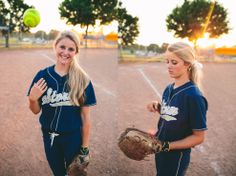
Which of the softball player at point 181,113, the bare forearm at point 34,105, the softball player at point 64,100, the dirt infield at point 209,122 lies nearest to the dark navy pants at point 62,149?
the softball player at point 64,100

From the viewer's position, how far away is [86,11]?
247 inches

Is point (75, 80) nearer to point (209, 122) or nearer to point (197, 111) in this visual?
point (197, 111)

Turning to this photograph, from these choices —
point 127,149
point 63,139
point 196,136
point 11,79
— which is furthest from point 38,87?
point 11,79

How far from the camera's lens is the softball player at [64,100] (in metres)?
2.37

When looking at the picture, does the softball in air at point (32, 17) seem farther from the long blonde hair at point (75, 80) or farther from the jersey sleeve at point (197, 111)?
the jersey sleeve at point (197, 111)

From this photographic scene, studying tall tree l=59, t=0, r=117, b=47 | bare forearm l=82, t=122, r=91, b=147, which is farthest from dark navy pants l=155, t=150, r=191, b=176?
tall tree l=59, t=0, r=117, b=47

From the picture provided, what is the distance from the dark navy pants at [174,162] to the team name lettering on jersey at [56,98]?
32.5 inches

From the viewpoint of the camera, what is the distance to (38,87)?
7.55 ft

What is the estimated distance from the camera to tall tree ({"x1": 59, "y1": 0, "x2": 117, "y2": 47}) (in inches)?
229

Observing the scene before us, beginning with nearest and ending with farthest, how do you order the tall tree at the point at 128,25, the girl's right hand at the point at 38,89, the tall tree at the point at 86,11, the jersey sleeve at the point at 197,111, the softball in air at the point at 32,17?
the jersey sleeve at the point at 197,111 < the girl's right hand at the point at 38,89 < the softball in air at the point at 32,17 < the tall tree at the point at 86,11 < the tall tree at the point at 128,25

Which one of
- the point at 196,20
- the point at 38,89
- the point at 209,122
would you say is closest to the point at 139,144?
the point at 38,89

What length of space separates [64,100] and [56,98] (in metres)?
0.06

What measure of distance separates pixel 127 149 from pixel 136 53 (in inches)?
834

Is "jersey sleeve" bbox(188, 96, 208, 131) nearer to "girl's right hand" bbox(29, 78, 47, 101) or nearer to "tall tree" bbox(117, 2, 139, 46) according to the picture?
"girl's right hand" bbox(29, 78, 47, 101)
